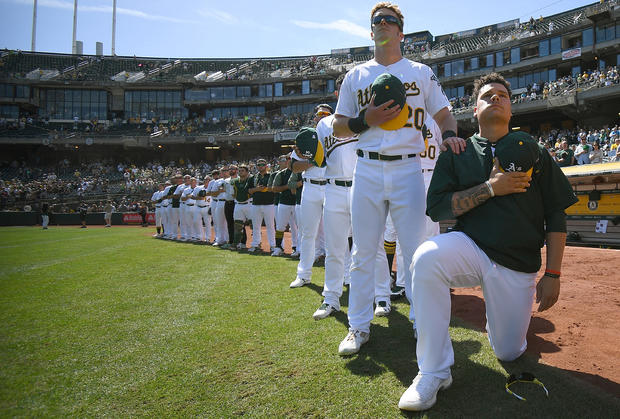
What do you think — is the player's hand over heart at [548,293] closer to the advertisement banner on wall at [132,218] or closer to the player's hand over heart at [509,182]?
the player's hand over heart at [509,182]

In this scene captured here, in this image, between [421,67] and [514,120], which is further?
[514,120]

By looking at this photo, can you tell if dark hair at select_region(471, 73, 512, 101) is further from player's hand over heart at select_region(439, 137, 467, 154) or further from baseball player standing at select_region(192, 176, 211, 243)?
baseball player standing at select_region(192, 176, 211, 243)

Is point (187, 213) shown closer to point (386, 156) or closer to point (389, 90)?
point (386, 156)

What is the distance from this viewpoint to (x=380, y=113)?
9.47ft

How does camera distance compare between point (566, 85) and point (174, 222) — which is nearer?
point (174, 222)

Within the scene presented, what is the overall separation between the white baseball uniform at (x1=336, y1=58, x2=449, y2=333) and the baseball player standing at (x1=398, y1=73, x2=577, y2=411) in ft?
1.47

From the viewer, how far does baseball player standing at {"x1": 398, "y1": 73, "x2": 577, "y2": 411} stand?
2.30 metres

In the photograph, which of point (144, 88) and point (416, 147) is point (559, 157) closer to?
point (416, 147)

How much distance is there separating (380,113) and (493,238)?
3.95 feet

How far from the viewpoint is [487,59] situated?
3409 cm

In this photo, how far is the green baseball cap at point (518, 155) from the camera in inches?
91.1

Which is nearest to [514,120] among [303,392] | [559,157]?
[559,157]

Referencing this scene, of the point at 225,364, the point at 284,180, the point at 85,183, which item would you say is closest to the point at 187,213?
the point at 284,180

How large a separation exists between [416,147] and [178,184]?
41.5ft
